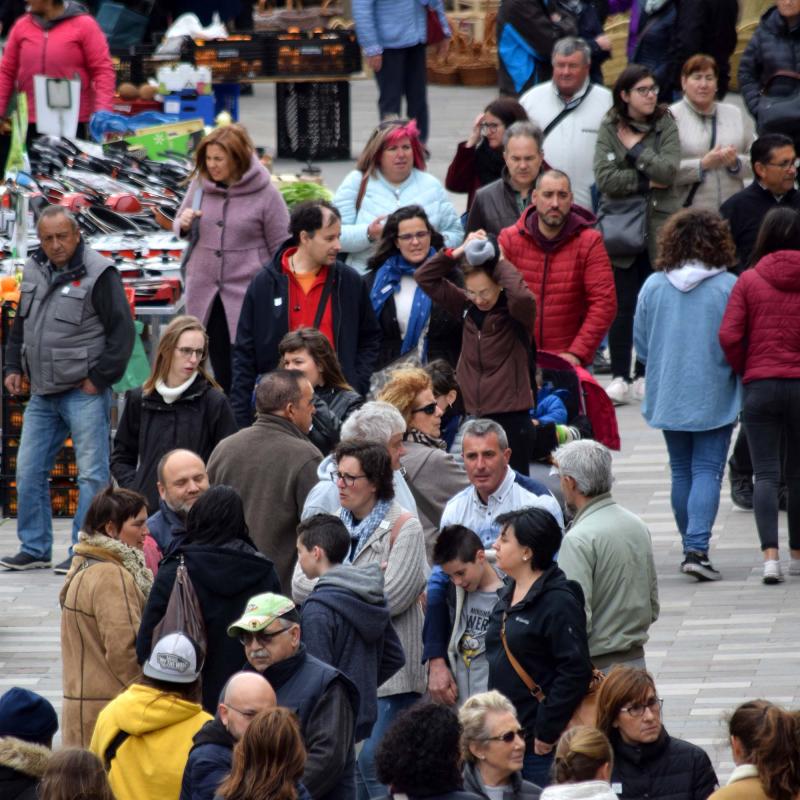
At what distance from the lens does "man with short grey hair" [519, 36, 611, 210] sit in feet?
45.8

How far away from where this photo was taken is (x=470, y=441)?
8.03 meters

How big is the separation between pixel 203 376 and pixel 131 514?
192 centimetres

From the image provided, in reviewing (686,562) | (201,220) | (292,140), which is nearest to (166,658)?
(686,562)

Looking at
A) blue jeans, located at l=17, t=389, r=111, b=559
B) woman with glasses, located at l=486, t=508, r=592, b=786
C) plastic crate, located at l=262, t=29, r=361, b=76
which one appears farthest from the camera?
plastic crate, located at l=262, t=29, r=361, b=76

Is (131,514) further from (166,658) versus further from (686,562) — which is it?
(686,562)

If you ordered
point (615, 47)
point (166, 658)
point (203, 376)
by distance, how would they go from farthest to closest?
point (615, 47) → point (203, 376) → point (166, 658)

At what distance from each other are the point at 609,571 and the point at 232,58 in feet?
44.5

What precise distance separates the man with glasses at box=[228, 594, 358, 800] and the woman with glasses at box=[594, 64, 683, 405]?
692 centimetres

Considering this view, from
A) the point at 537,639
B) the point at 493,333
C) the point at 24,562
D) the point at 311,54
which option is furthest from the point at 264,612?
the point at 311,54

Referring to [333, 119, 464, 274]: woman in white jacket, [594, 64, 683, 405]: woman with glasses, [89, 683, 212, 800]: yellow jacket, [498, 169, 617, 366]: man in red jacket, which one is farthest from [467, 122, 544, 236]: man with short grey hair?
[89, 683, 212, 800]: yellow jacket

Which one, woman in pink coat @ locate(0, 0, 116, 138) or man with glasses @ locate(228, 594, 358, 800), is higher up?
woman in pink coat @ locate(0, 0, 116, 138)

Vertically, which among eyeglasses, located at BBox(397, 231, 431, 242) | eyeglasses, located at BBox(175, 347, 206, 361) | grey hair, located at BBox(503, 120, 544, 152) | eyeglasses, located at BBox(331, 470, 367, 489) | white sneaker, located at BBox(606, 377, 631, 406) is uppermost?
grey hair, located at BBox(503, 120, 544, 152)

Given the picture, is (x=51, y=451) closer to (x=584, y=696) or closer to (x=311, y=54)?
(x=584, y=696)

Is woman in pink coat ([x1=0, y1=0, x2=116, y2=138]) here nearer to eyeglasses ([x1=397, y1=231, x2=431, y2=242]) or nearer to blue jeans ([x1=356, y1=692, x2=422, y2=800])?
eyeglasses ([x1=397, y1=231, x2=431, y2=242])
